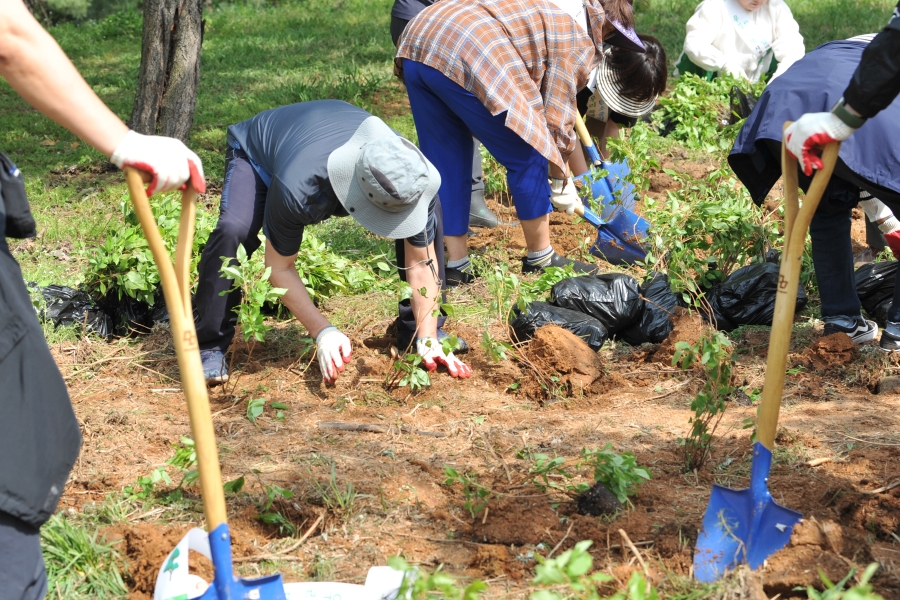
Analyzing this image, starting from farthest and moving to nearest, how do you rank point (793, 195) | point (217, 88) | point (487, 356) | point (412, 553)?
point (217, 88) < point (487, 356) < point (412, 553) < point (793, 195)

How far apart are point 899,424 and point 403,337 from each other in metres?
2.00


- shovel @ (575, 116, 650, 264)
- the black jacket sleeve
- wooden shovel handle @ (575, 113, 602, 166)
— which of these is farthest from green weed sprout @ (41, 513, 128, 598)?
wooden shovel handle @ (575, 113, 602, 166)

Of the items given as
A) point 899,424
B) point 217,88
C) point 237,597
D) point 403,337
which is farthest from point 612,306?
point 217,88

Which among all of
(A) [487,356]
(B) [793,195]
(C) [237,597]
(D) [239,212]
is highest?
(B) [793,195]

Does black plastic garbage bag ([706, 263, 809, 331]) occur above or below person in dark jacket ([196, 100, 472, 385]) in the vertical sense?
below

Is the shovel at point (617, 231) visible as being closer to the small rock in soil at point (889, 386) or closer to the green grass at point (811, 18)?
the small rock in soil at point (889, 386)

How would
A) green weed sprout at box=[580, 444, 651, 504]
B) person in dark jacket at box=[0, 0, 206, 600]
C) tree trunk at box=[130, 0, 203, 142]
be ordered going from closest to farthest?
person in dark jacket at box=[0, 0, 206, 600] → green weed sprout at box=[580, 444, 651, 504] → tree trunk at box=[130, 0, 203, 142]

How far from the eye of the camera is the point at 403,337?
388 cm

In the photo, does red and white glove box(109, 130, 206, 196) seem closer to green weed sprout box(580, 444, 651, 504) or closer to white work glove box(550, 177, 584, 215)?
green weed sprout box(580, 444, 651, 504)

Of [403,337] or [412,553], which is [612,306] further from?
[412,553]

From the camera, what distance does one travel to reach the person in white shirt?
6836mm

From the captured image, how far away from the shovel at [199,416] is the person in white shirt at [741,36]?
5782mm

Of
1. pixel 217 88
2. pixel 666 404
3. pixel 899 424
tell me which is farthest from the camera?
pixel 217 88

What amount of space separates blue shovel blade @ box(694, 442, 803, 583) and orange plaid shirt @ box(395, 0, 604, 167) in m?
2.27
